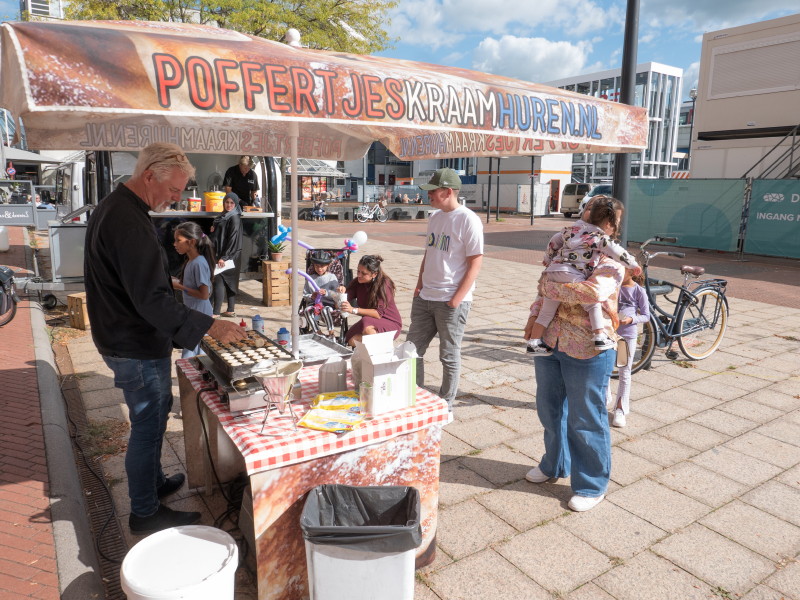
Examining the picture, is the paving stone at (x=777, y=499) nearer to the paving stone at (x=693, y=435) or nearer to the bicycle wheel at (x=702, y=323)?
the paving stone at (x=693, y=435)

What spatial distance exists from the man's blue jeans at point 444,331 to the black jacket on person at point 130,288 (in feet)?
6.26

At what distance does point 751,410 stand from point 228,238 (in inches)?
268

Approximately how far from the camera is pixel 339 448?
252 centimetres

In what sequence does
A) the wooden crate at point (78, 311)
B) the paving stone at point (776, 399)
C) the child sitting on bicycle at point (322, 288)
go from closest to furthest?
the paving stone at point (776, 399) < the child sitting on bicycle at point (322, 288) < the wooden crate at point (78, 311)

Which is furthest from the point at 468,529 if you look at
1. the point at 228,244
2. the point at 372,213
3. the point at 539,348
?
the point at 372,213

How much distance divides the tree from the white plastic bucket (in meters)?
15.6

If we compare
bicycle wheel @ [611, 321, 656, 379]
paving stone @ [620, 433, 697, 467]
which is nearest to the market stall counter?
paving stone @ [620, 433, 697, 467]

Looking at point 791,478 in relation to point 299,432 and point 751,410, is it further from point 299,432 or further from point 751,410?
point 299,432

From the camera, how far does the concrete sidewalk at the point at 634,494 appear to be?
284 centimetres

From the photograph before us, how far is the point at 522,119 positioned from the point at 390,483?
2061 millimetres

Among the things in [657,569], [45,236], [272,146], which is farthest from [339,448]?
[45,236]

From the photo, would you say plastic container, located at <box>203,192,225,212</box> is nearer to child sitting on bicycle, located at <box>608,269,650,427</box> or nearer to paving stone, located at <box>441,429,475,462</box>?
paving stone, located at <box>441,429,475,462</box>

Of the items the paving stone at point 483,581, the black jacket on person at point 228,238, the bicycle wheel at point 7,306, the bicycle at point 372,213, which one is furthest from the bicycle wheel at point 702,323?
the bicycle at point 372,213

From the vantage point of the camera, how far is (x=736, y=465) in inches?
159
